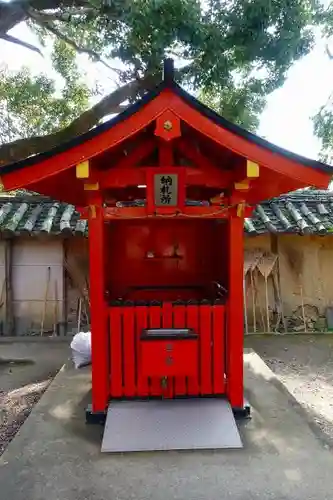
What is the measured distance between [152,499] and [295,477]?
1141 mm

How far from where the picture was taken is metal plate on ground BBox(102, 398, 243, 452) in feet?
11.8

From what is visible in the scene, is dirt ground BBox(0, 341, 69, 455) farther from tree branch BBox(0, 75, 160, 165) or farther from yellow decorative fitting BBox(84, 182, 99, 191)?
tree branch BBox(0, 75, 160, 165)

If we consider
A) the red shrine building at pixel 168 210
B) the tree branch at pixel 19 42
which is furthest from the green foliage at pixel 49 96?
the red shrine building at pixel 168 210

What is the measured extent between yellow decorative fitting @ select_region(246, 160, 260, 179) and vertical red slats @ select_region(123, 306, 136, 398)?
187 centimetres

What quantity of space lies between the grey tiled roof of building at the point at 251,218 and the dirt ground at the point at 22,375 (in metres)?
2.44

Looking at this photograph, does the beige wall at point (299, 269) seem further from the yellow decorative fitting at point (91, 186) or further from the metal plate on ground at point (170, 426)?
the yellow decorative fitting at point (91, 186)

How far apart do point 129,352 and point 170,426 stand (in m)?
0.88

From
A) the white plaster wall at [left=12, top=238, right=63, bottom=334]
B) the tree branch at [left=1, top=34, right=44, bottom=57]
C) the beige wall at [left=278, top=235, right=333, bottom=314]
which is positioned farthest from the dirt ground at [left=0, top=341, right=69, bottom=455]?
the tree branch at [left=1, top=34, right=44, bottom=57]

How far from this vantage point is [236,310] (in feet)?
13.8

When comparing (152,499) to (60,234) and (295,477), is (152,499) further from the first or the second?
(60,234)

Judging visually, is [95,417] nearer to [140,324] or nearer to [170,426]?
[170,426]

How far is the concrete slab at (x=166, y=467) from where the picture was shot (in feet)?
9.64

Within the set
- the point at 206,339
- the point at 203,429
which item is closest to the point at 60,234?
the point at 206,339

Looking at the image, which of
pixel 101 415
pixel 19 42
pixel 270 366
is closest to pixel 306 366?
pixel 270 366
